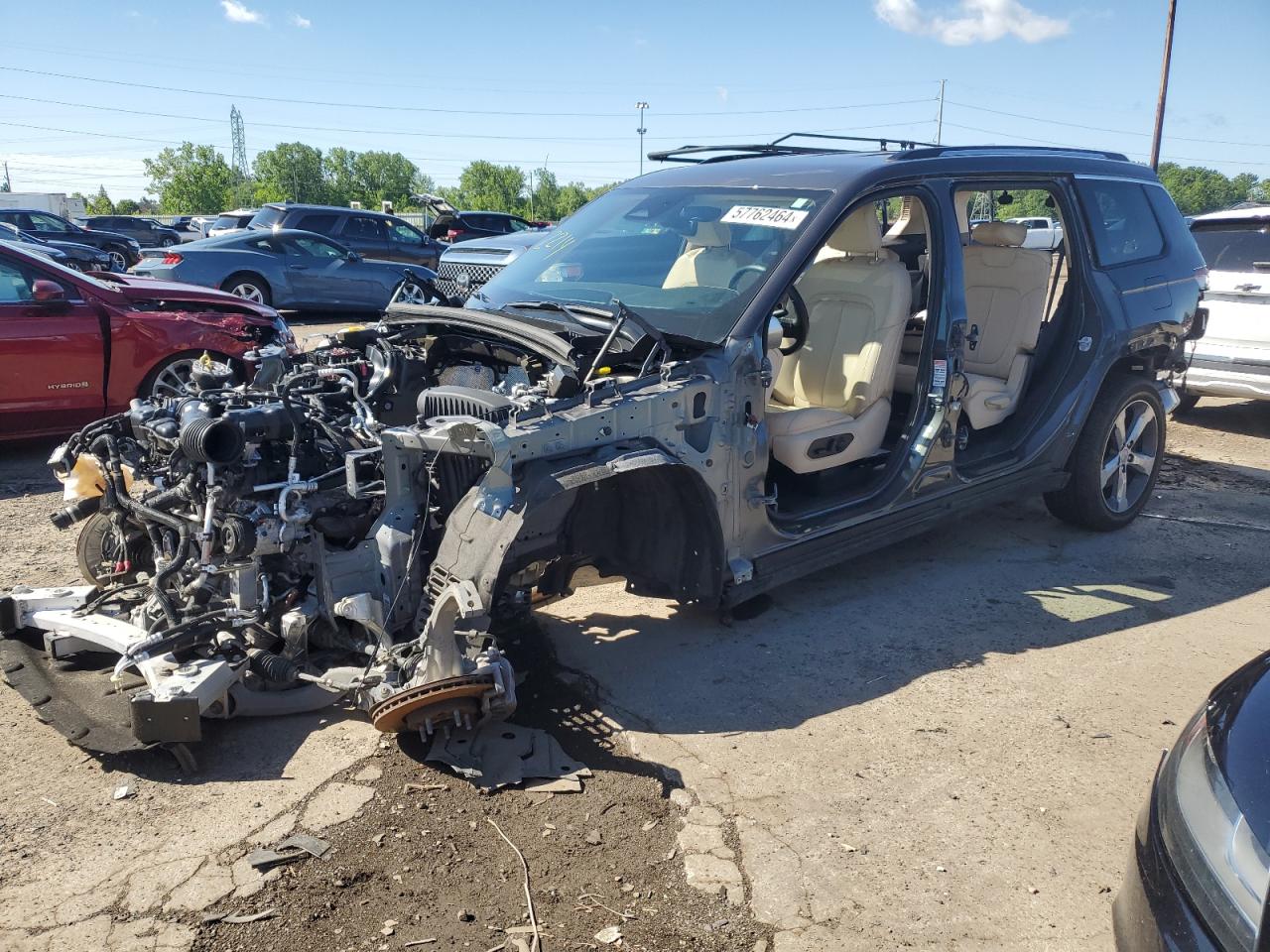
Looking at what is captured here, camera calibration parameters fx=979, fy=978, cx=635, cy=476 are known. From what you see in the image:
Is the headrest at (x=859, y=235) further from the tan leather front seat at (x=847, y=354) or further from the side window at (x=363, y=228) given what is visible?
the side window at (x=363, y=228)

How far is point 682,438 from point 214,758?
6.62 feet

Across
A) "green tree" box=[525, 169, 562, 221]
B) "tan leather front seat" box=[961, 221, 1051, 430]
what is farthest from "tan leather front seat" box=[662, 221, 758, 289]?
"green tree" box=[525, 169, 562, 221]

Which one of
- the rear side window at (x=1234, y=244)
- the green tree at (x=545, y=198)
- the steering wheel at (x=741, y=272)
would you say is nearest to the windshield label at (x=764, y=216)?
the steering wheel at (x=741, y=272)

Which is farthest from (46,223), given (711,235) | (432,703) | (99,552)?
(432,703)

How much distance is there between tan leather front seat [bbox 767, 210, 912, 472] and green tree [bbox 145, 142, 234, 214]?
78206mm

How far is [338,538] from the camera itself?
12.4 feet

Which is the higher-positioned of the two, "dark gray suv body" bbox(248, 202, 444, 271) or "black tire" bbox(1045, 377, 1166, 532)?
"dark gray suv body" bbox(248, 202, 444, 271)

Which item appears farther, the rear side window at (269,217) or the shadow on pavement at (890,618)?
the rear side window at (269,217)

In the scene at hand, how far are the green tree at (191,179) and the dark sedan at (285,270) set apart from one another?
66466 mm

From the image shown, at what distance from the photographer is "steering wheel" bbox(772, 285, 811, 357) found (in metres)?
4.50

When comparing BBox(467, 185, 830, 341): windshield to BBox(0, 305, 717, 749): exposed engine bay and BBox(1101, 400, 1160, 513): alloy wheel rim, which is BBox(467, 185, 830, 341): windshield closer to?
BBox(0, 305, 717, 749): exposed engine bay

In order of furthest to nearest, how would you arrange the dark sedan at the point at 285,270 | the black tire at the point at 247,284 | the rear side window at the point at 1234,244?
1. the black tire at the point at 247,284
2. the dark sedan at the point at 285,270
3. the rear side window at the point at 1234,244

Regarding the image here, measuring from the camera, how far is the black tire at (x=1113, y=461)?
5617 mm

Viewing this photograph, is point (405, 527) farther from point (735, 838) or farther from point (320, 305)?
point (320, 305)
